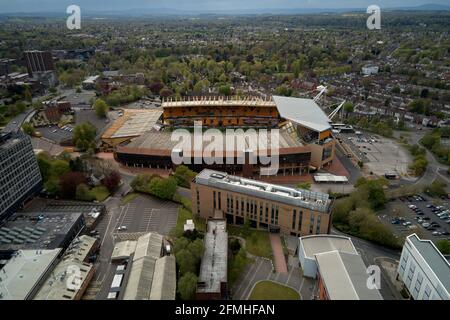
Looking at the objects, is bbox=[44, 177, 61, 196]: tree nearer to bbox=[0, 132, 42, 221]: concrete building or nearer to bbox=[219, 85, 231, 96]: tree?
bbox=[0, 132, 42, 221]: concrete building

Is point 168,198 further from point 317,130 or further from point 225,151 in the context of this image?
point 317,130

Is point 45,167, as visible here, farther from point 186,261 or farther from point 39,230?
point 186,261

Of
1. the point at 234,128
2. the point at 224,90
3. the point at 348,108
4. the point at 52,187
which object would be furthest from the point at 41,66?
the point at 348,108

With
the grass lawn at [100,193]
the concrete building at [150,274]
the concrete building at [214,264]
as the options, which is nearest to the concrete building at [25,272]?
the concrete building at [150,274]

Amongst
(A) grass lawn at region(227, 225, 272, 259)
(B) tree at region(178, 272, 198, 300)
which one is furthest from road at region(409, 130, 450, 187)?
(B) tree at region(178, 272, 198, 300)

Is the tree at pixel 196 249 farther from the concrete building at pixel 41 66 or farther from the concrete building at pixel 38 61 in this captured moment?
the concrete building at pixel 38 61

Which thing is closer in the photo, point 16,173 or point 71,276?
point 71,276
